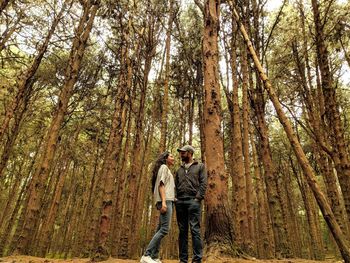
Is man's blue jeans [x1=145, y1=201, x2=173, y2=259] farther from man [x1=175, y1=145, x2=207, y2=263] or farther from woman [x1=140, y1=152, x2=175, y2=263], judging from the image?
man [x1=175, y1=145, x2=207, y2=263]

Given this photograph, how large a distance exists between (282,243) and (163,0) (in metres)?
10.2

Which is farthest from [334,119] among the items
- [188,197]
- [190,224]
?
[190,224]

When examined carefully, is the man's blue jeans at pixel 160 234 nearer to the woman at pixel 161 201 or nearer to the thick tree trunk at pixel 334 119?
the woman at pixel 161 201

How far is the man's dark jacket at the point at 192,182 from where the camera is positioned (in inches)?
164

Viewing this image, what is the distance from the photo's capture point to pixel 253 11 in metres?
9.23

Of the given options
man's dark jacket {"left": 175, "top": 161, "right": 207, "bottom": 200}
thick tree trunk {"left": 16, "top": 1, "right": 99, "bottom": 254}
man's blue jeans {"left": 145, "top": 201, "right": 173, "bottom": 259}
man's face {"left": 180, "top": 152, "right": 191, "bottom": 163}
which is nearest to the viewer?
man's blue jeans {"left": 145, "top": 201, "right": 173, "bottom": 259}

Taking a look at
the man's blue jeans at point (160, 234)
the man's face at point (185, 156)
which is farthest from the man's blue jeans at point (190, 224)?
the man's face at point (185, 156)

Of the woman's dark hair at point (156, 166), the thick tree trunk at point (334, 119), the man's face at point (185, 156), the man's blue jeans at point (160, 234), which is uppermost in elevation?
the thick tree trunk at point (334, 119)

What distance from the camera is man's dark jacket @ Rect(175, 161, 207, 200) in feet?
13.7

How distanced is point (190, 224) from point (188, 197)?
39 cm

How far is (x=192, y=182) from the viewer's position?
14.0ft

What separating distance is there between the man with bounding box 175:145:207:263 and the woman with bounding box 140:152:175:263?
15 cm

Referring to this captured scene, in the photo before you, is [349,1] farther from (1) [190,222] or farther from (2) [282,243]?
(1) [190,222]

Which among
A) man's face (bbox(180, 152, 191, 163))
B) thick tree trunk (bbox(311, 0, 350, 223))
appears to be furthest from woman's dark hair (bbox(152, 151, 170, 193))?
thick tree trunk (bbox(311, 0, 350, 223))
